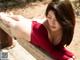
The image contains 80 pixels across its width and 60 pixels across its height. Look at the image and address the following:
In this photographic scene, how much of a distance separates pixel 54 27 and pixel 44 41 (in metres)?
0.15

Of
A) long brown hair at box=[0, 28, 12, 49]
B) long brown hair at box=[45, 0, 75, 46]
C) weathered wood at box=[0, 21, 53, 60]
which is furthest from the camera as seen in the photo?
long brown hair at box=[0, 28, 12, 49]

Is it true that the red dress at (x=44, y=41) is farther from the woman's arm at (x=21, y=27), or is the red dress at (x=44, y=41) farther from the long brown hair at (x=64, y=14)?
the long brown hair at (x=64, y=14)

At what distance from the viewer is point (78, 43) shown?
4.76 m

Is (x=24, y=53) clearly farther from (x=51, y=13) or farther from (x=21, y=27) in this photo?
(x=51, y=13)

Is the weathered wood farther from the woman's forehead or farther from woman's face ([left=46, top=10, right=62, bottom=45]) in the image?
the woman's forehead

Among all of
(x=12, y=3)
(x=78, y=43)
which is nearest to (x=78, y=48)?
(x=78, y=43)

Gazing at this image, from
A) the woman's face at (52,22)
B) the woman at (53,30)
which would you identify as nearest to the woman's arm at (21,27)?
the woman at (53,30)

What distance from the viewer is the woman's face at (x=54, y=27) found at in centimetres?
193

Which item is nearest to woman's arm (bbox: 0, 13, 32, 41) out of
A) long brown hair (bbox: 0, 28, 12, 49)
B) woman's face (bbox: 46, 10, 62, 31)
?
woman's face (bbox: 46, 10, 62, 31)

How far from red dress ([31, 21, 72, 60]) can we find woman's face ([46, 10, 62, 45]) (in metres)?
0.06

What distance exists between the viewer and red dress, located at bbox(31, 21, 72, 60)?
197 cm

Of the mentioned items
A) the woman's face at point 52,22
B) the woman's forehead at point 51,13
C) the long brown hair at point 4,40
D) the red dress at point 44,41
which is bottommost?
the long brown hair at point 4,40

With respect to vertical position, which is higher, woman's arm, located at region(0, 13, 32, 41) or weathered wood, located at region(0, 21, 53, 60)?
woman's arm, located at region(0, 13, 32, 41)

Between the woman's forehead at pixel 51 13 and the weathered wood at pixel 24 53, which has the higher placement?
the woman's forehead at pixel 51 13
